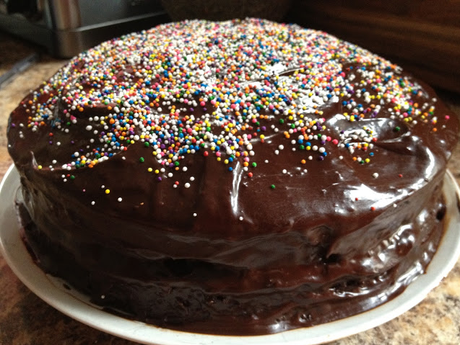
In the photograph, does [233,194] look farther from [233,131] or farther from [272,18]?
Answer: [272,18]

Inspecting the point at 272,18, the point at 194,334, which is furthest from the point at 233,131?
the point at 272,18

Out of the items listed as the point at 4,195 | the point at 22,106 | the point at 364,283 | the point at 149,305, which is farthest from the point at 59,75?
the point at 364,283

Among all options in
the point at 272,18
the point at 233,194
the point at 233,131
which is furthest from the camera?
the point at 272,18

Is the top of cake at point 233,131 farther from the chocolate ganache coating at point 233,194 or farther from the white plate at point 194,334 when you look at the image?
the white plate at point 194,334

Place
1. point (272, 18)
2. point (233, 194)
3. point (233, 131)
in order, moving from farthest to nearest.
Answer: point (272, 18)
point (233, 131)
point (233, 194)

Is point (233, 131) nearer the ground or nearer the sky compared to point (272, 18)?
nearer the sky

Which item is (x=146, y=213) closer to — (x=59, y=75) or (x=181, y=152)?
(x=181, y=152)

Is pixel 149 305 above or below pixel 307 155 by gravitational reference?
below
